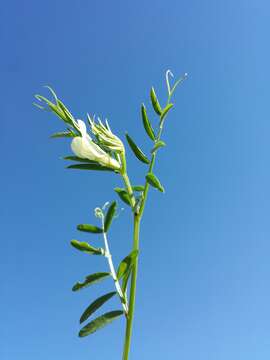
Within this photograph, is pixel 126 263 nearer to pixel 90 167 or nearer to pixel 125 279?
pixel 125 279

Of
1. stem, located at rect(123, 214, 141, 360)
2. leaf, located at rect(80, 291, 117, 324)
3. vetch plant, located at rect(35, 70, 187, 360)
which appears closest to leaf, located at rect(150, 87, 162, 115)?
vetch plant, located at rect(35, 70, 187, 360)

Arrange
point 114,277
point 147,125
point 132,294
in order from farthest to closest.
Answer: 1. point 147,125
2. point 114,277
3. point 132,294

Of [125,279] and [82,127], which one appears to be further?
[82,127]

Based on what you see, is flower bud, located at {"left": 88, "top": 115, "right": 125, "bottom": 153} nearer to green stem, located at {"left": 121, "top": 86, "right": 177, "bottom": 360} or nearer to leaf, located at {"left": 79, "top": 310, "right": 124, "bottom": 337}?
green stem, located at {"left": 121, "top": 86, "right": 177, "bottom": 360}

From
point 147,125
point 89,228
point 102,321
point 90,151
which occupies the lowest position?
point 102,321

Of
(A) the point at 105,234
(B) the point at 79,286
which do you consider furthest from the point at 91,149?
(B) the point at 79,286

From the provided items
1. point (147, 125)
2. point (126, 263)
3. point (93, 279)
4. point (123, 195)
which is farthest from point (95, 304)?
point (147, 125)

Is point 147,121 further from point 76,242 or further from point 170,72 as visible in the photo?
point 76,242

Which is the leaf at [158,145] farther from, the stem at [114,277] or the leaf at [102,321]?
the leaf at [102,321]


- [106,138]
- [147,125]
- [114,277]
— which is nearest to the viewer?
[114,277]
